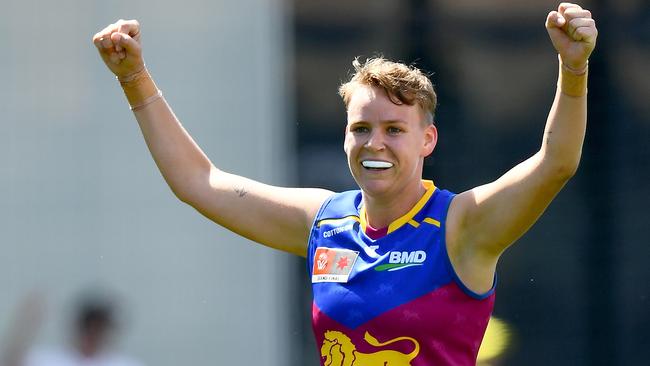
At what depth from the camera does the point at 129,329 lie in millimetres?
7430

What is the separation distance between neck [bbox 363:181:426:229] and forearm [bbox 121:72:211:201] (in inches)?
22.2

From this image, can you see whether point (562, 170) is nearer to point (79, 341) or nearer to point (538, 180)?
point (538, 180)

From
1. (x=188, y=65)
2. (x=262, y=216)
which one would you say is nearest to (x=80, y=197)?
(x=188, y=65)

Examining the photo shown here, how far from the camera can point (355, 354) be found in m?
3.45

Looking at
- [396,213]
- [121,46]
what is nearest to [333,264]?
[396,213]

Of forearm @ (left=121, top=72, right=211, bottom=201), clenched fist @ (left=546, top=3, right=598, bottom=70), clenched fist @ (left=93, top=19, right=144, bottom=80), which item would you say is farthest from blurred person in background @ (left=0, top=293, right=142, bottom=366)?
clenched fist @ (left=546, top=3, right=598, bottom=70)

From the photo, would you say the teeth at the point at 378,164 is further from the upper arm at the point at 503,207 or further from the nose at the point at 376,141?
the upper arm at the point at 503,207

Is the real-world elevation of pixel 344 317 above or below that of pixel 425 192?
below

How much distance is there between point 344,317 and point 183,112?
4.09m

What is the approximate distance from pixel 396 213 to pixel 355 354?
1.34 ft

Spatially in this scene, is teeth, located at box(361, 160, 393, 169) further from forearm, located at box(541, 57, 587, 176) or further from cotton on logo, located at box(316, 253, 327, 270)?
forearm, located at box(541, 57, 587, 176)

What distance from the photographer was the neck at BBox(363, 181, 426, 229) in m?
3.58

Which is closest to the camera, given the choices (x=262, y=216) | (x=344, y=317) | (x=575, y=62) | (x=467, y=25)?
(x=575, y=62)

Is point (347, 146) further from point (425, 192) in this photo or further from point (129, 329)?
point (129, 329)
